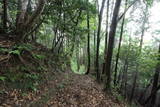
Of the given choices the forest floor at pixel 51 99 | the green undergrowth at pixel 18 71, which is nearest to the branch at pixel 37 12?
the green undergrowth at pixel 18 71

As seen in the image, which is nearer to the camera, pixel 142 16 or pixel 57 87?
pixel 57 87

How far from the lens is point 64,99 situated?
5.68 m

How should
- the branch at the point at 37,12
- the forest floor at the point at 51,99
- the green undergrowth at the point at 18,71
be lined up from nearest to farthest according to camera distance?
the forest floor at the point at 51,99 < the green undergrowth at the point at 18,71 < the branch at the point at 37,12

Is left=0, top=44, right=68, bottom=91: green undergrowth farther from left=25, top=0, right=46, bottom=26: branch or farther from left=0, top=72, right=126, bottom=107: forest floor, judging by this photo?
left=25, top=0, right=46, bottom=26: branch

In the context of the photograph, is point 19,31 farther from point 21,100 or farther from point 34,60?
point 21,100

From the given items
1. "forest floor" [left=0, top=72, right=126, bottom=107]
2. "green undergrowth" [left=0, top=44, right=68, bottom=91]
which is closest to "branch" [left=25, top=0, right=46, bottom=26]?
"green undergrowth" [left=0, top=44, right=68, bottom=91]

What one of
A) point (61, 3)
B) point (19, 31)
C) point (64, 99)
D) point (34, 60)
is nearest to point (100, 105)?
point (64, 99)

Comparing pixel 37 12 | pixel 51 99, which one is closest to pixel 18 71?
pixel 51 99

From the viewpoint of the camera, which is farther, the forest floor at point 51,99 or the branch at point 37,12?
the branch at point 37,12

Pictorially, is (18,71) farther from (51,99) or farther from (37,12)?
(37,12)

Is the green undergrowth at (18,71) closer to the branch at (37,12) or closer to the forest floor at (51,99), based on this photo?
the forest floor at (51,99)

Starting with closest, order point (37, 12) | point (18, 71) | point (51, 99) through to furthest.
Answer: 1. point (18, 71)
2. point (51, 99)
3. point (37, 12)

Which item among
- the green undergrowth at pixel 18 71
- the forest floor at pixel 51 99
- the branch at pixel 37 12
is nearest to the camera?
the forest floor at pixel 51 99

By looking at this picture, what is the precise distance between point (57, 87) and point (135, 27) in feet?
47.3
